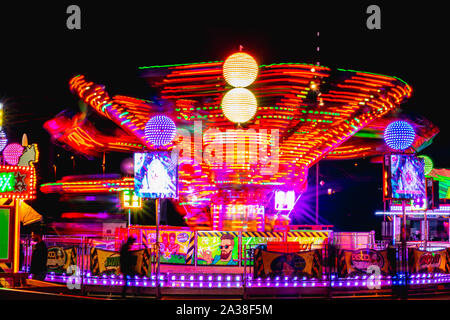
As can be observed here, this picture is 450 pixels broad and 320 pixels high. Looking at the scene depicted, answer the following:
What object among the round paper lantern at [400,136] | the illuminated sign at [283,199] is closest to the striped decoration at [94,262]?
the round paper lantern at [400,136]

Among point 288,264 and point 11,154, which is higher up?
point 11,154

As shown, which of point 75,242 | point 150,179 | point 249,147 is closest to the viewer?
point 150,179

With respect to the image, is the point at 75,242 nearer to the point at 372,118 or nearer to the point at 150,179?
the point at 150,179

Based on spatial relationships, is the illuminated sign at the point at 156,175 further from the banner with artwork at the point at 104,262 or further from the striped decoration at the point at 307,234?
the striped decoration at the point at 307,234

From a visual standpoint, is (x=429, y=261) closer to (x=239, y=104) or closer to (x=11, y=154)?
(x=239, y=104)

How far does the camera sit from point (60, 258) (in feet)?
49.9

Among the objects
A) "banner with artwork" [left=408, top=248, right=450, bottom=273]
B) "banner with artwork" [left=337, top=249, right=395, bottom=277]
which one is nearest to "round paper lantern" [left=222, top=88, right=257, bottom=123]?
"banner with artwork" [left=337, top=249, right=395, bottom=277]

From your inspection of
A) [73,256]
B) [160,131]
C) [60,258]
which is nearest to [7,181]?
[60,258]

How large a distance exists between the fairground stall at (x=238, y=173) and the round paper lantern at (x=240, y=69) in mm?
28


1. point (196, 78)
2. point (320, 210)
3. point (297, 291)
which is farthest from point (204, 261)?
point (320, 210)

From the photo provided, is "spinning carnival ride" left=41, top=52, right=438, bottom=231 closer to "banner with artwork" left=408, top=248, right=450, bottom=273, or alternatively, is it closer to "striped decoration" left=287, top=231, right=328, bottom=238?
"striped decoration" left=287, top=231, right=328, bottom=238

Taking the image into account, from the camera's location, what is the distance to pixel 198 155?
71.6 ft

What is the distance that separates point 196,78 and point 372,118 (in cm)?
723

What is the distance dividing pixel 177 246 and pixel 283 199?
591 inches
